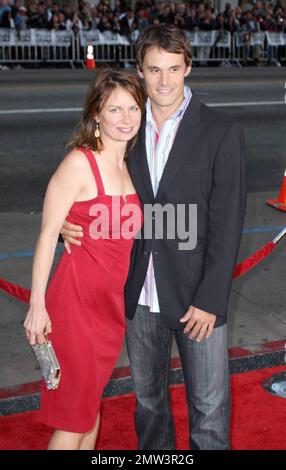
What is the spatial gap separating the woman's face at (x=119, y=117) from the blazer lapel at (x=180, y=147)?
0.19 meters

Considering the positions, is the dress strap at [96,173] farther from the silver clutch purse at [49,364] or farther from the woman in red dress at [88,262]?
the silver clutch purse at [49,364]

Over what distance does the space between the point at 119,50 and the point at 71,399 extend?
71.6ft

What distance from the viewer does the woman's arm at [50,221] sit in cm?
307

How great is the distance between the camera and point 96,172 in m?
3.13

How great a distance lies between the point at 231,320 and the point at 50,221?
2762 millimetres

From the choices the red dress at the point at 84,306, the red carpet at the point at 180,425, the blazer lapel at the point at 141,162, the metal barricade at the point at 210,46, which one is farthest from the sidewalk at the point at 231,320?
the metal barricade at the point at 210,46

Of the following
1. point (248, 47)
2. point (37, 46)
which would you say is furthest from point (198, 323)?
point (248, 47)

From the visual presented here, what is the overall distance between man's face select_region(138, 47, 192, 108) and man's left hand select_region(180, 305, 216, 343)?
0.88 m

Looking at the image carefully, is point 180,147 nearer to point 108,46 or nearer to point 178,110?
point 178,110

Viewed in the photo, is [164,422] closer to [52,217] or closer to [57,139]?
[52,217]

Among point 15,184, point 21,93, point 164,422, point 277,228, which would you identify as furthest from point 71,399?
point 21,93

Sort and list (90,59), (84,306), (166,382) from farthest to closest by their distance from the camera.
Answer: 1. (90,59)
2. (166,382)
3. (84,306)

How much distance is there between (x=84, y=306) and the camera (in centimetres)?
320

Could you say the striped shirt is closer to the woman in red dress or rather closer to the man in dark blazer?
the man in dark blazer
